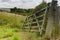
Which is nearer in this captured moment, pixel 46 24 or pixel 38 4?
pixel 46 24

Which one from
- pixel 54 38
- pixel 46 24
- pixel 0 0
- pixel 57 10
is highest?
pixel 0 0

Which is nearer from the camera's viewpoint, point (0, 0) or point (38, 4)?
point (38, 4)

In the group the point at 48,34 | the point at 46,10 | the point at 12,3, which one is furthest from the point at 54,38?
the point at 12,3

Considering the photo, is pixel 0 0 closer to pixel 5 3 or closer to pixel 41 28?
pixel 5 3

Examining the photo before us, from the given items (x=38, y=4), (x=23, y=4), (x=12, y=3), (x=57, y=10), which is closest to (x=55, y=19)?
(x=57, y=10)

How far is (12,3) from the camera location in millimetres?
10492

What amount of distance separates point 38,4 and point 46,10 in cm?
337

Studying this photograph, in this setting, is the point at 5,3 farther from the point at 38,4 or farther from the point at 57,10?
the point at 57,10

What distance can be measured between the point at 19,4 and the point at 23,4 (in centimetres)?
32

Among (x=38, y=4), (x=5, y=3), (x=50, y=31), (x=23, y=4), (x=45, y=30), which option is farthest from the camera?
(x=5, y=3)

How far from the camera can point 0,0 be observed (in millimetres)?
10211

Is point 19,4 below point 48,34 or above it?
above

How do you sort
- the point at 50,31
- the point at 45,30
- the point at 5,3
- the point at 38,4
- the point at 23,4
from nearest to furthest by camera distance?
the point at 50,31 < the point at 45,30 < the point at 38,4 < the point at 23,4 < the point at 5,3

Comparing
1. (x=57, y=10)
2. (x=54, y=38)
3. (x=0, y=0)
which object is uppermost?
(x=0, y=0)
